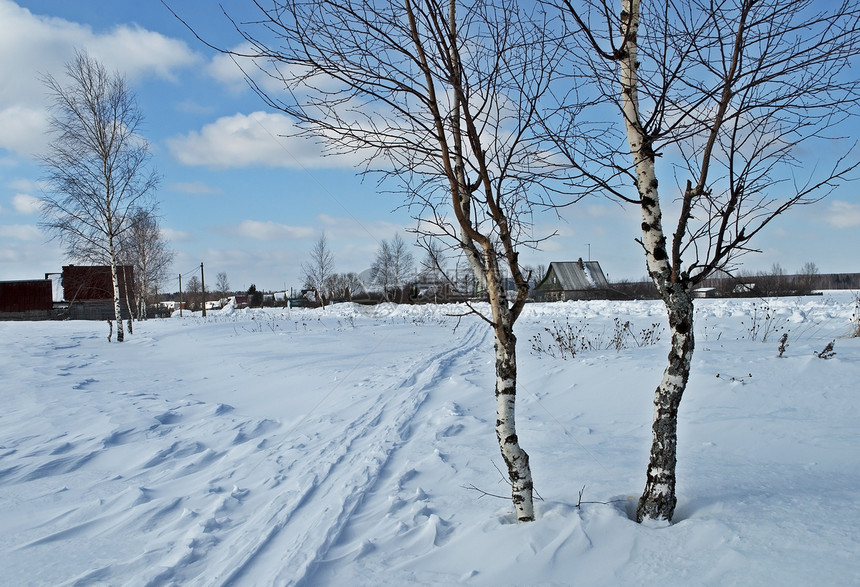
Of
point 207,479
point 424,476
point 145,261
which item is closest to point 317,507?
point 424,476

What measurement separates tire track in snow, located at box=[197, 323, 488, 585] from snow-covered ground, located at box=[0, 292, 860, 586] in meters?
0.02

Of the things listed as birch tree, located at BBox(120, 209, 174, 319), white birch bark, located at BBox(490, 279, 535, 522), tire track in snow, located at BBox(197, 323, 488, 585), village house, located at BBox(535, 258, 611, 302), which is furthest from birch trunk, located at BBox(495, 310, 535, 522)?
village house, located at BBox(535, 258, 611, 302)

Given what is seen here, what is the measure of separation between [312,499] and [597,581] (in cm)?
218

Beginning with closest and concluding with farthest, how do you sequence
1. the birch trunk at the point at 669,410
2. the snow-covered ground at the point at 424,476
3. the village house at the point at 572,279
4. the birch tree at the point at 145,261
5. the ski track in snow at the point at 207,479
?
the snow-covered ground at the point at 424,476, the birch trunk at the point at 669,410, the ski track in snow at the point at 207,479, the birch tree at the point at 145,261, the village house at the point at 572,279

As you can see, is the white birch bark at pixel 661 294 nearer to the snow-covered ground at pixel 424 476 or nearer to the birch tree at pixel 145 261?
the snow-covered ground at pixel 424 476

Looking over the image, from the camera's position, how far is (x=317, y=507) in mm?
3770

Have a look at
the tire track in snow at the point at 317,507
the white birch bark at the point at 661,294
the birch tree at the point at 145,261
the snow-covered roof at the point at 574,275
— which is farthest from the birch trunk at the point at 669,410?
the snow-covered roof at the point at 574,275

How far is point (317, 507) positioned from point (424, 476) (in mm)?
1014

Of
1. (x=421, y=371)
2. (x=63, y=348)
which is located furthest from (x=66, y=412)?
(x=63, y=348)

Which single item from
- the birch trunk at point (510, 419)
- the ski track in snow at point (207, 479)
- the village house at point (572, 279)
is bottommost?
the ski track in snow at point (207, 479)

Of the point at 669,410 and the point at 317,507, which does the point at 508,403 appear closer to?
the point at 669,410

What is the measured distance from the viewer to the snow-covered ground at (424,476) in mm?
2816

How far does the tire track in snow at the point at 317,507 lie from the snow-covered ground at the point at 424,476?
0.02 meters

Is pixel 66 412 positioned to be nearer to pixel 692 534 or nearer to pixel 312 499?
pixel 312 499
